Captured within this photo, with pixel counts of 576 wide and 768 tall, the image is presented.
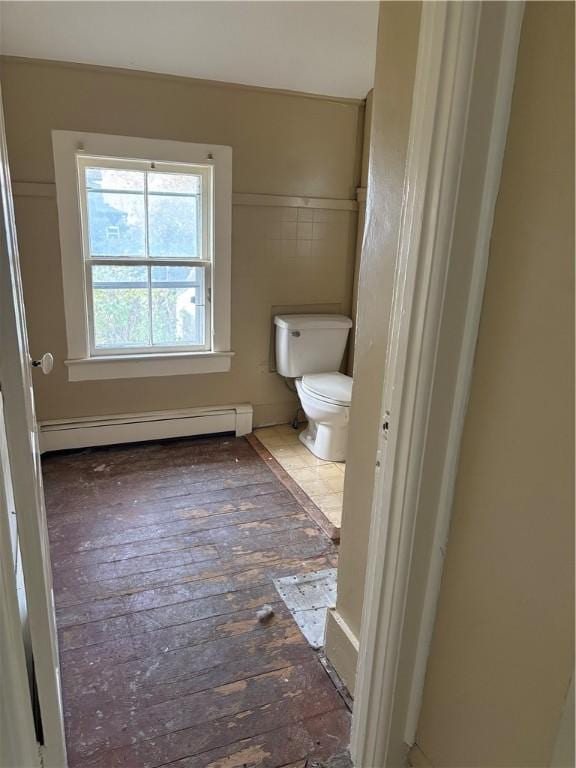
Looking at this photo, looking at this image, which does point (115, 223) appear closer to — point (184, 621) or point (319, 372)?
point (319, 372)

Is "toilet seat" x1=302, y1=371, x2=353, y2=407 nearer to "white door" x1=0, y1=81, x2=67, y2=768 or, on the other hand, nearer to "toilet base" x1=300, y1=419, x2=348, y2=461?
"toilet base" x1=300, y1=419, x2=348, y2=461

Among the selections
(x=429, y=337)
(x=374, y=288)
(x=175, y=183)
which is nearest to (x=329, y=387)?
(x=175, y=183)

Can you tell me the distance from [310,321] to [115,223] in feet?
3.96

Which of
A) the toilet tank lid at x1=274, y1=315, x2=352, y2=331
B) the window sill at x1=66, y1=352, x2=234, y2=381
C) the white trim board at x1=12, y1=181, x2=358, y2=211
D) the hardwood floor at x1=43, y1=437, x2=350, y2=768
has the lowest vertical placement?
the hardwood floor at x1=43, y1=437, x2=350, y2=768

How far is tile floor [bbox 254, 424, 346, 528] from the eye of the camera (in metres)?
2.57

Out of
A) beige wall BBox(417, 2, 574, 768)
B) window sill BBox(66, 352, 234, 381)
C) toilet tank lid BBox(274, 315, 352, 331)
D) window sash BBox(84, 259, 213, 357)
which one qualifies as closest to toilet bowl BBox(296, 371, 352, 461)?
toilet tank lid BBox(274, 315, 352, 331)

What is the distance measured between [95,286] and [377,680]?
7.86ft

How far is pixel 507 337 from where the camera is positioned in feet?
3.10

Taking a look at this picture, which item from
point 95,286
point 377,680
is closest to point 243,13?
point 95,286

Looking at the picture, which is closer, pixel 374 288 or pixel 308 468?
pixel 374 288

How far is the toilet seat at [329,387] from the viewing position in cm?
284

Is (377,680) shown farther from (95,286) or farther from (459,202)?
(95,286)

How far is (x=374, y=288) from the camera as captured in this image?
52.4 inches

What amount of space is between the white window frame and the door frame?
6.80ft
